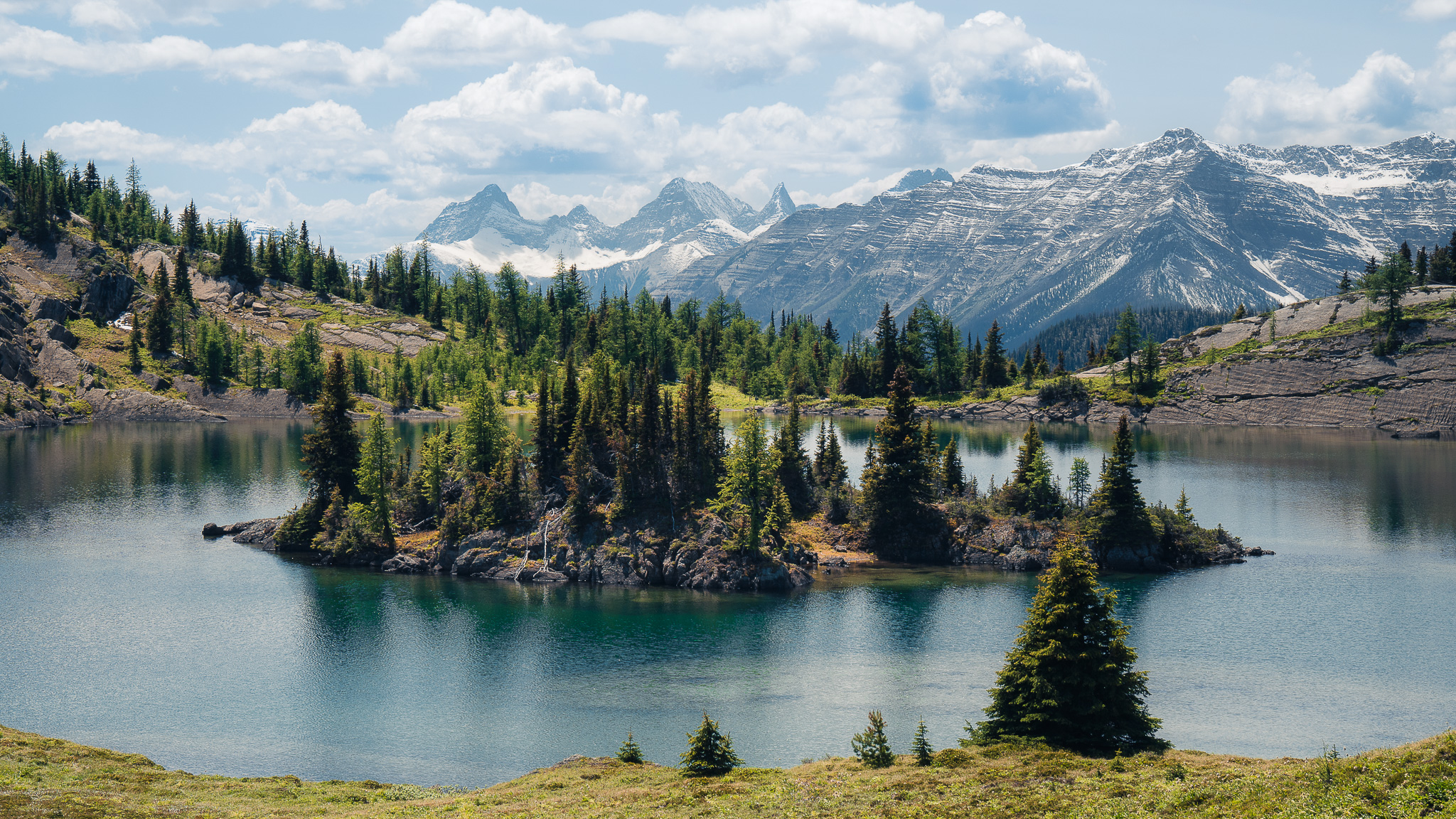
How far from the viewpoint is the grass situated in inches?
1218

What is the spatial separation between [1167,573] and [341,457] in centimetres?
9255

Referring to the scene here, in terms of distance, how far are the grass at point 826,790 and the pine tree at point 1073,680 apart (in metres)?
2.08

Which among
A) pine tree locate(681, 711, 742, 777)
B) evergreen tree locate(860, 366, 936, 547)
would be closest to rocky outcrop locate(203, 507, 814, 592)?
evergreen tree locate(860, 366, 936, 547)

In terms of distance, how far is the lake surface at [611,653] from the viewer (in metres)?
56.4

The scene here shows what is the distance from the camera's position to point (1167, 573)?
96.4 m

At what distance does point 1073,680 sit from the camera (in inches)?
1790

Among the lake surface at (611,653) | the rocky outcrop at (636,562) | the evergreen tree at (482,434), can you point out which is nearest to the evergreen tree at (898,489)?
the lake surface at (611,653)

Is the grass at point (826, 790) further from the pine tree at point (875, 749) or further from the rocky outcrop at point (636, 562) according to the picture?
the rocky outcrop at point (636, 562)

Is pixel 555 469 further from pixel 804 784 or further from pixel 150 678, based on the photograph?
pixel 804 784

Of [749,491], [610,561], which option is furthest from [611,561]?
[749,491]

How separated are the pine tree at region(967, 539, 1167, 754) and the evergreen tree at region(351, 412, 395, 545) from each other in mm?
74447

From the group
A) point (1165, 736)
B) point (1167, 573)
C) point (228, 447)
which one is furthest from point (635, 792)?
point (228, 447)

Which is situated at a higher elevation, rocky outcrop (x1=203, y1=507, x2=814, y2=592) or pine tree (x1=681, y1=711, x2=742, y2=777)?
rocky outcrop (x1=203, y1=507, x2=814, y2=592)

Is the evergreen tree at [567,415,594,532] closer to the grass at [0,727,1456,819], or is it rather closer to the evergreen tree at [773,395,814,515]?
the evergreen tree at [773,395,814,515]
